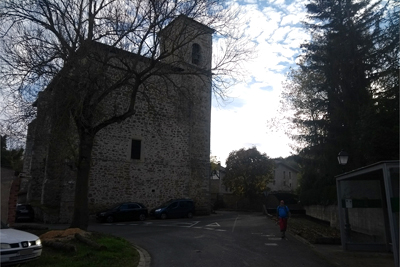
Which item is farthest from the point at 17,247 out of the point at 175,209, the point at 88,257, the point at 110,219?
the point at 175,209

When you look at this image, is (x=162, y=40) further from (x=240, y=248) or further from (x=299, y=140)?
(x=299, y=140)

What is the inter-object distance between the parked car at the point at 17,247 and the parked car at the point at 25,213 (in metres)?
16.2

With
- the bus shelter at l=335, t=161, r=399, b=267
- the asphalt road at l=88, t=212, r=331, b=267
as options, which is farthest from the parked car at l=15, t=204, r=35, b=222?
the bus shelter at l=335, t=161, r=399, b=267

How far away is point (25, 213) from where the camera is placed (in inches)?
886

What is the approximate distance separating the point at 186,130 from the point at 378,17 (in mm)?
17769

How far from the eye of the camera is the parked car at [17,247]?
23.2ft

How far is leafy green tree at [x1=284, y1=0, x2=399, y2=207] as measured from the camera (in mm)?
15605

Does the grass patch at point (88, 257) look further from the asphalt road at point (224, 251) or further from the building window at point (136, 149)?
the building window at point (136, 149)

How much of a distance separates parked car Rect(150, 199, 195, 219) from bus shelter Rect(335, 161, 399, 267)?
1331cm

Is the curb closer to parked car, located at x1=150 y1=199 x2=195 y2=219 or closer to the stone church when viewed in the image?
the stone church

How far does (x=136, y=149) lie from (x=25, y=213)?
361 inches

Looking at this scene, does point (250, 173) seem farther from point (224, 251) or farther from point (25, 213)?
point (224, 251)

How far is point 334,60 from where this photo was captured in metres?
19.5

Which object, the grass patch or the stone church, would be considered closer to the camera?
the grass patch
